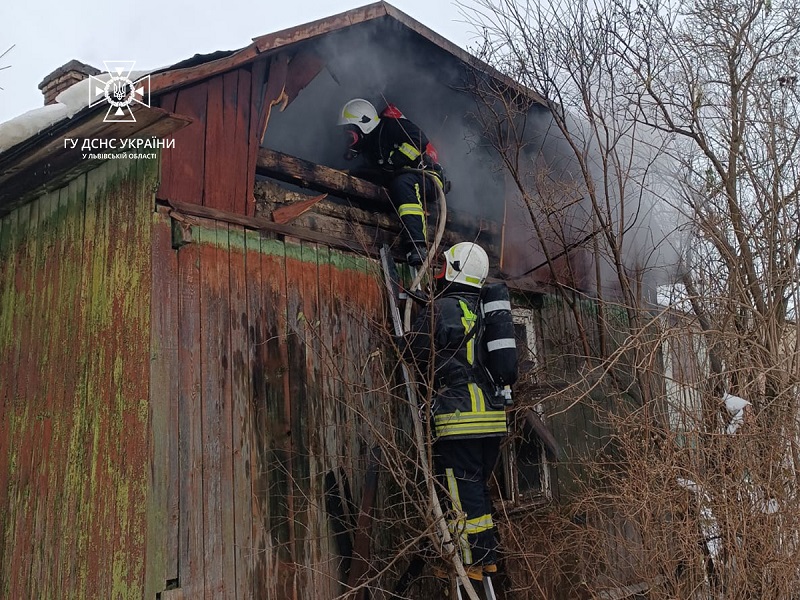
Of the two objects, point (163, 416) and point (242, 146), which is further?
point (242, 146)

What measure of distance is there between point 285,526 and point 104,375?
1539 millimetres

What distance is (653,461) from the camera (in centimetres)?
469

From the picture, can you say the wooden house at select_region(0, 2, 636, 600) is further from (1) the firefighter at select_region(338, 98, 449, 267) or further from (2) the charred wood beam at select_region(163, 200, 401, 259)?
(1) the firefighter at select_region(338, 98, 449, 267)

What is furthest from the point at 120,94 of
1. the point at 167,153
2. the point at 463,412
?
the point at 463,412

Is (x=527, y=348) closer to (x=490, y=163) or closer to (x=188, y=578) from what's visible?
(x=490, y=163)

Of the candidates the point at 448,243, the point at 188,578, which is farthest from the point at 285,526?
the point at 448,243

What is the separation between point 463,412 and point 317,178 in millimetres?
2241

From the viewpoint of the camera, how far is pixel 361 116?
616 centimetres

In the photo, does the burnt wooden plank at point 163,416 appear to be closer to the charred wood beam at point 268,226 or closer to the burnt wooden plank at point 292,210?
the charred wood beam at point 268,226

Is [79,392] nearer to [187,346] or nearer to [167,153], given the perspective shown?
[187,346]

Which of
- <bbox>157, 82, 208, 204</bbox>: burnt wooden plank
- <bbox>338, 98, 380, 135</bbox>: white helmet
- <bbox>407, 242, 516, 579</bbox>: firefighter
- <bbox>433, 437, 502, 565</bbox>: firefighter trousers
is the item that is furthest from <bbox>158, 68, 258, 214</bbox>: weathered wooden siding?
<bbox>433, 437, 502, 565</bbox>: firefighter trousers

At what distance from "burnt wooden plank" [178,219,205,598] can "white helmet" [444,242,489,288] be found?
2.06 meters

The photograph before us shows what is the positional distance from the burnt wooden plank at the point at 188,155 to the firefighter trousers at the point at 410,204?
188 centimetres

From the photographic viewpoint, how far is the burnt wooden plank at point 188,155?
14.1 feet
